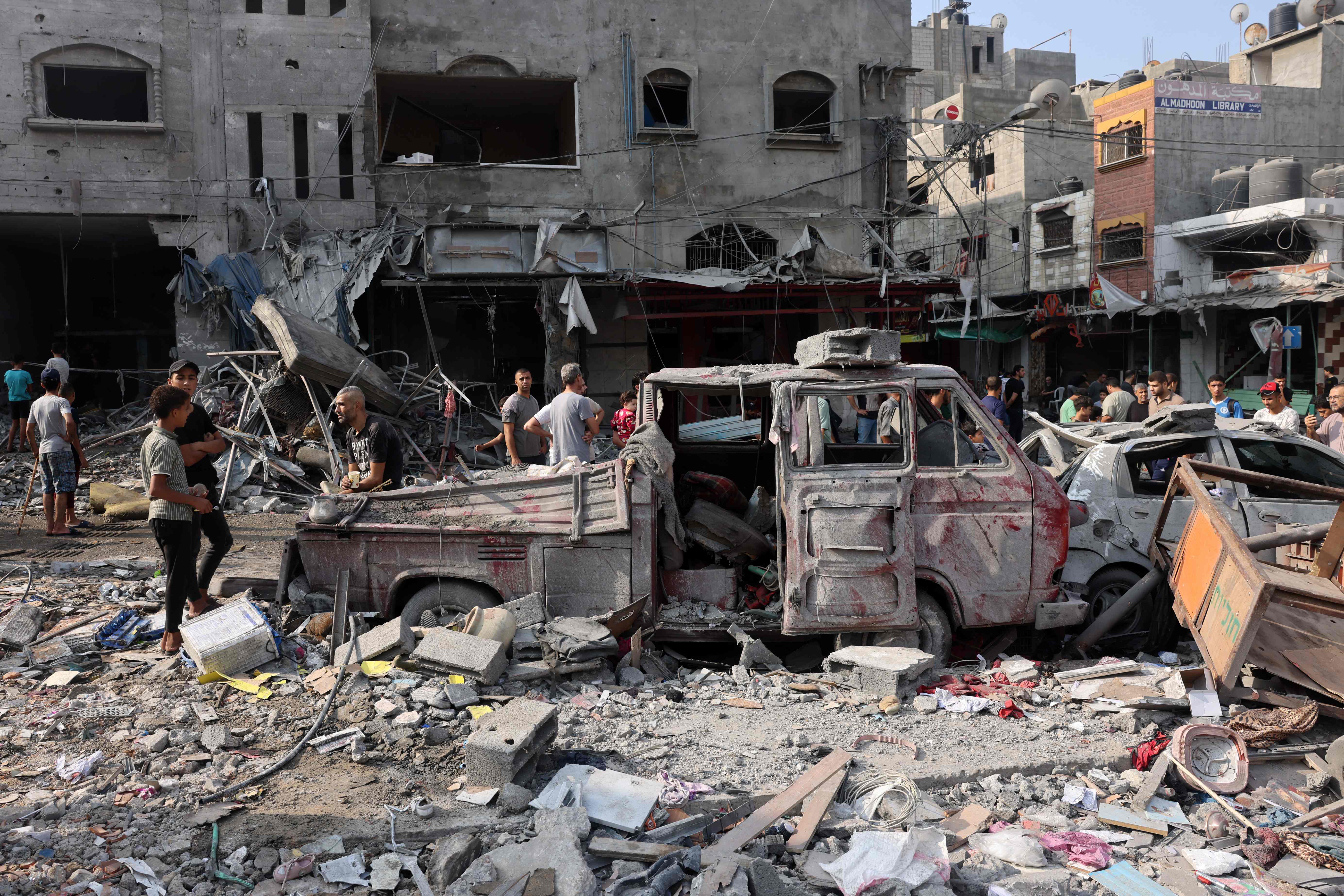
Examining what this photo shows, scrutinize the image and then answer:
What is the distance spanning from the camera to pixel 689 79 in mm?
16938

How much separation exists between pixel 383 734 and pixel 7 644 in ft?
9.50

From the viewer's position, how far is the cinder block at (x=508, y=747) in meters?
4.16

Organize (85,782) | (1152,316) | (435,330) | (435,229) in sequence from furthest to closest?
(1152,316), (435,330), (435,229), (85,782)

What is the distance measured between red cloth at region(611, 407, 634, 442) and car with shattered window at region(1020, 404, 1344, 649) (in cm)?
359

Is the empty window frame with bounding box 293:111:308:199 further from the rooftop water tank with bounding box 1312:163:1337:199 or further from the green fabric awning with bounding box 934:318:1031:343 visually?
the rooftop water tank with bounding box 1312:163:1337:199

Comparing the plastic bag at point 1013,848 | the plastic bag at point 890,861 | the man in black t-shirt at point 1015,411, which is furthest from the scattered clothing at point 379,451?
the man in black t-shirt at point 1015,411

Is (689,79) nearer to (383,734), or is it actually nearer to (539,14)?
(539,14)

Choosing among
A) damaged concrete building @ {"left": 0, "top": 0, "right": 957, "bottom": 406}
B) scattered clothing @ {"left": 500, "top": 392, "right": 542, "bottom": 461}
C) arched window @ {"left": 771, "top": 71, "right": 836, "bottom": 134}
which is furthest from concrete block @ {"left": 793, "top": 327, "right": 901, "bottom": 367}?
arched window @ {"left": 771, "top": 71, "right": 836, "bottom": 134}

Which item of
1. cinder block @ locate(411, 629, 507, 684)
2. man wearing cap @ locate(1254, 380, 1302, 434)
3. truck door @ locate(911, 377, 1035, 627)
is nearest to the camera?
cinder block @ locate(411, 629, 507, 684)

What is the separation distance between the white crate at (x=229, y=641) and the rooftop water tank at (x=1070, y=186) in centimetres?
2959

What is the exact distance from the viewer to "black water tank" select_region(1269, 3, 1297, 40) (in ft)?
96.9

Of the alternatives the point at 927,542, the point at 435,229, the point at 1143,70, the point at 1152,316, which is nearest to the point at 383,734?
the point at 927,542

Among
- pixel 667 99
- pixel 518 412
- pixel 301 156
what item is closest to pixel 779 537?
pixel 518 412

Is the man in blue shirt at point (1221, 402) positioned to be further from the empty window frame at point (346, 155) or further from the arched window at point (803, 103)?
the empty window frame at point (346, 155)
